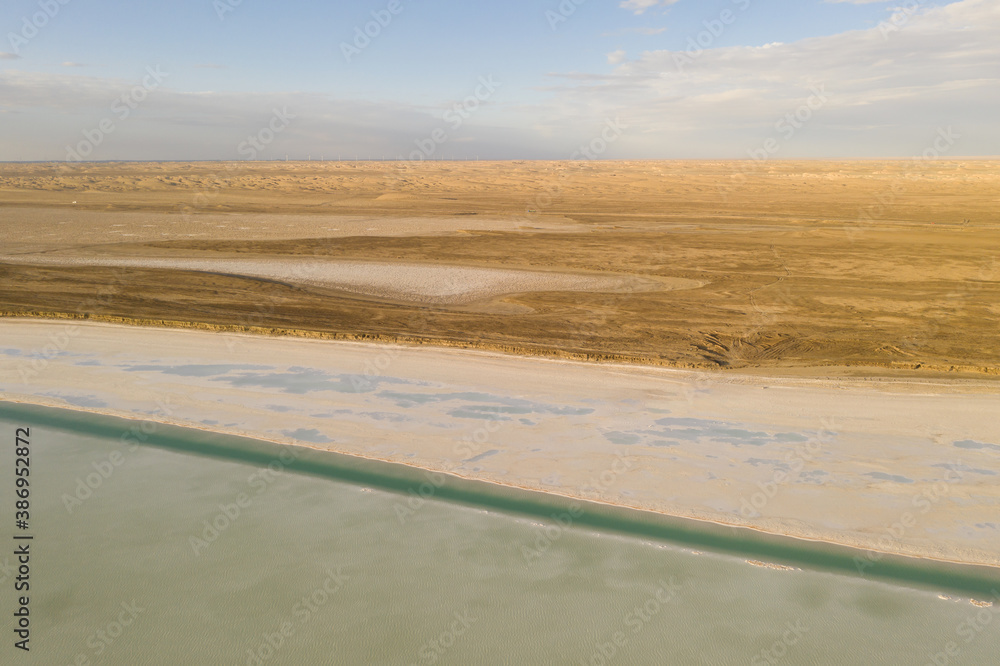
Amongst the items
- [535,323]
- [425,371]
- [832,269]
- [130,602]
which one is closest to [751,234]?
[832,269]

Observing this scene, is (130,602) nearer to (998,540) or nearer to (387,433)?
(387,433)

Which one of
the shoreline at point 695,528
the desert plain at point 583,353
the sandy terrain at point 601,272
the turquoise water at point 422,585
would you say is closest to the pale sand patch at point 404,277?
the desert plain at point 583,353

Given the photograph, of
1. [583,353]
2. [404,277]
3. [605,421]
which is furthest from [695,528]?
[404,277]

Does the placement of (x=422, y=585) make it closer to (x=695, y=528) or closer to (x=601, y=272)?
(x=695, y=528)

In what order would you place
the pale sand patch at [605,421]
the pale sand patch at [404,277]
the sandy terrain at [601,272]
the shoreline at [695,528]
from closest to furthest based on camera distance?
the shoreline at [695,528], the pale sand patch at [605,421], the sandy terrain at [601,272], the pale sand patch at [404,277]

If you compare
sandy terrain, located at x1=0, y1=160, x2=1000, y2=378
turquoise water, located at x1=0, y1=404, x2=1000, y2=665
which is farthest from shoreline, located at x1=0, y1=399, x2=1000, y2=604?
sandy terrain, located at x1=0, y1=160, x2=1000, y2=378

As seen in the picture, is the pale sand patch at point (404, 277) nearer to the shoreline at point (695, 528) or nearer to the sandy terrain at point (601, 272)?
the sandy terrain at point (601, 272)
